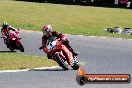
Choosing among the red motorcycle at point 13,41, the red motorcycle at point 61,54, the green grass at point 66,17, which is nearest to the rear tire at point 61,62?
the red motorcycle at point 61,54

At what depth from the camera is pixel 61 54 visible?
15.6 metres

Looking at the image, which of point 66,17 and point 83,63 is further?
point 66,17

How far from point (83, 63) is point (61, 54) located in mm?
Result: 2232

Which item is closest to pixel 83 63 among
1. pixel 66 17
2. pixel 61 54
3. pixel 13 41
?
pixel 61 54

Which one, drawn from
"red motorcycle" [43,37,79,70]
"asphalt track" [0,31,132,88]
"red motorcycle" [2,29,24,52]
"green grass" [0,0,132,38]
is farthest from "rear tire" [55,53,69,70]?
"green grass" [0,0,132,38]

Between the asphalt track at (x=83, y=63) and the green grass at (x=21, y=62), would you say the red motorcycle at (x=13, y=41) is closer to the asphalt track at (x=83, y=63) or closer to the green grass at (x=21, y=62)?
the asphalt track at (x=83, y=63)

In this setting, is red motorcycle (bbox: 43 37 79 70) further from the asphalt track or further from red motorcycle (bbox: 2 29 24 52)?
red motorcycle (bbox: 2 29 24 52)

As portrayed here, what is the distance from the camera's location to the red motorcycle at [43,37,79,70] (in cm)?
1554

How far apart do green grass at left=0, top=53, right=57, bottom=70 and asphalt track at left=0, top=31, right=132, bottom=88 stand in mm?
950

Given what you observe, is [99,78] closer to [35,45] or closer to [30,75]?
[30,75]

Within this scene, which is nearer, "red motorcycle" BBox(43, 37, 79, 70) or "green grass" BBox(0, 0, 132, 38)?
"red motorcycle" BBox(43, 37, 79, 70)

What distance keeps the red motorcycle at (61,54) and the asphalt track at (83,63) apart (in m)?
0.28

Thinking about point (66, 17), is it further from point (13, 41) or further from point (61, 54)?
point (61, 54)

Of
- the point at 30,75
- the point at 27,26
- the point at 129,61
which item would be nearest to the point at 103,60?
the point at 129,61
